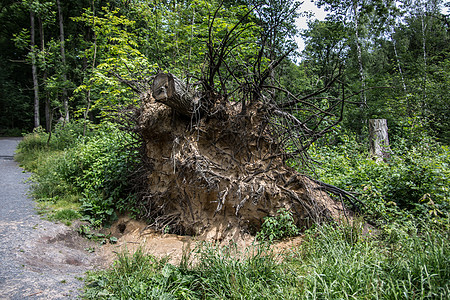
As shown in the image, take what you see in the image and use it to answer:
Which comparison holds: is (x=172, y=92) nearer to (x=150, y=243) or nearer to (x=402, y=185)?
(x=150, y=243)

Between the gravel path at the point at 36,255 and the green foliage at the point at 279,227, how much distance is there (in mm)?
2745

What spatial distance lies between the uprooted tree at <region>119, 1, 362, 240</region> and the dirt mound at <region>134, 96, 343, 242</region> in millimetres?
17

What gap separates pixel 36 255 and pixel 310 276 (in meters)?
3.86

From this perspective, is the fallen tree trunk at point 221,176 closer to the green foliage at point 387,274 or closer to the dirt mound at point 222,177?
the dirt mound at point 222,177

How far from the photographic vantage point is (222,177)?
15.3 feet

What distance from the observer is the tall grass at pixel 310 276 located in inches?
92.8

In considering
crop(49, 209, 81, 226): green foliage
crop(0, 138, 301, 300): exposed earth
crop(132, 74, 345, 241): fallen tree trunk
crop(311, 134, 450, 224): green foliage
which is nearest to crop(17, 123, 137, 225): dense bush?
crop(49, 209, 81, 226): green foliage

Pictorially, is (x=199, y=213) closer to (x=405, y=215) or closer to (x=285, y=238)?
(x=285, y=238)

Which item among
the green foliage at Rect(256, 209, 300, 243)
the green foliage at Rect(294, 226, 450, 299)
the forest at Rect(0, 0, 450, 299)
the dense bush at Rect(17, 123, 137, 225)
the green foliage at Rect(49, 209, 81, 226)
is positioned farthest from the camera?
the dense bush at Rect(17, 123, 137, 225)

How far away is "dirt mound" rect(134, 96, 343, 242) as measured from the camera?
15.1ft

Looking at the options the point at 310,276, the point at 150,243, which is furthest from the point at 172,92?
the point at 310,276

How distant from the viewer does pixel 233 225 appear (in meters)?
4.62

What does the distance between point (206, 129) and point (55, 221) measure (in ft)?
11.0

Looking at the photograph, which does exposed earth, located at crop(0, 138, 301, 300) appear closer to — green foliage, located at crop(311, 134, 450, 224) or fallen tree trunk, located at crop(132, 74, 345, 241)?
fallen tree trunk, located at crop(132, 74, 345, 241)
